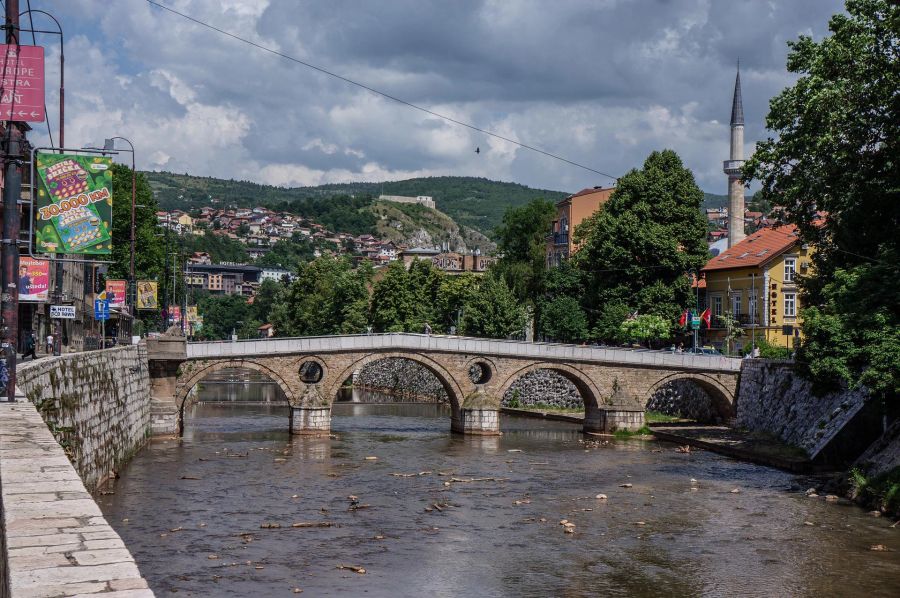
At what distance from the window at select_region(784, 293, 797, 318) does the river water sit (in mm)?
16048

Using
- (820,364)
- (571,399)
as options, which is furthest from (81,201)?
(571,399)

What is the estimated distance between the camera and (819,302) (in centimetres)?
3662

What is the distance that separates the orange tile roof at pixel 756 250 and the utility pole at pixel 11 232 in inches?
1796

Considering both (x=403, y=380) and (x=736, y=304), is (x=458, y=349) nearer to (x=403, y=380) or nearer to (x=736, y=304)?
(x=736, y=304)

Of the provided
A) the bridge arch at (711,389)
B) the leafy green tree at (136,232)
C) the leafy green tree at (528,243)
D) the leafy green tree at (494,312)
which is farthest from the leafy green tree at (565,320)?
the leafy green tree at (136,232)

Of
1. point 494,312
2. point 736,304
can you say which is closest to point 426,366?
point 494,312

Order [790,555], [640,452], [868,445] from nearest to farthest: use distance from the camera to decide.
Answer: [790,555]
[868,445]
[640,452]

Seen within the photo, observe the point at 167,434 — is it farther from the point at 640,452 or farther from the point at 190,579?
the point at 190,579

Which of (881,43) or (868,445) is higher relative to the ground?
(881,43)

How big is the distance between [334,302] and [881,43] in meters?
56.2

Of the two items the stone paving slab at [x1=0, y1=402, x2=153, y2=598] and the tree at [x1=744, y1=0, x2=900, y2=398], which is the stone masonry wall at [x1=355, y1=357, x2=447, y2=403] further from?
the stone paving slab at [x1=0, y1=402, x2=153, y2=598]

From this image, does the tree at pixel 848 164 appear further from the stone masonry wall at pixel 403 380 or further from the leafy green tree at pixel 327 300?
the leafy green tree at pixel 327 300

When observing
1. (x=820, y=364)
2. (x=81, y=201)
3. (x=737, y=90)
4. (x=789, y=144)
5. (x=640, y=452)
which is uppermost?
(x=737, y=90)

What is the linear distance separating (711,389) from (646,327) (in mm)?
6078
